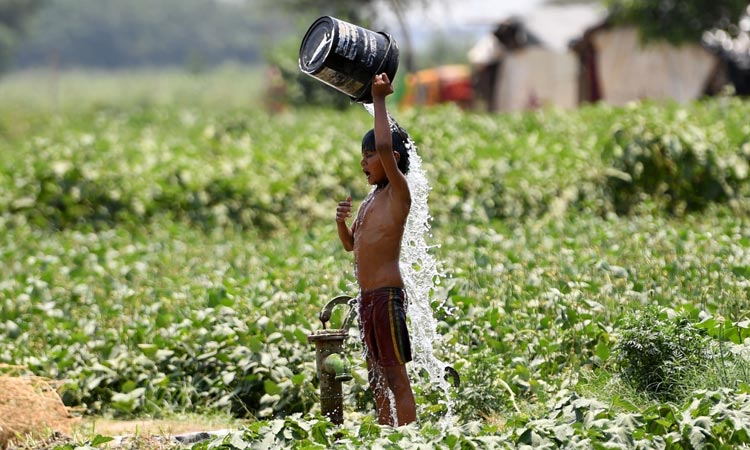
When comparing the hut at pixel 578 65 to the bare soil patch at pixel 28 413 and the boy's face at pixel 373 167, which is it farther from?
the bare soil patch at pixel 28 413

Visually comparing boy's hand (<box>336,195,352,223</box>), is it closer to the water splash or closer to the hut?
the water splash

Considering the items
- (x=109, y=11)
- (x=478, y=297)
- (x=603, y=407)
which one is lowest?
(x=603, y=407)

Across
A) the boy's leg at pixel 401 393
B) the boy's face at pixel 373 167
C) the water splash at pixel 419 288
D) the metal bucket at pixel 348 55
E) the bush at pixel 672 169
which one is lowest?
the boy's leg at pixel 401 393

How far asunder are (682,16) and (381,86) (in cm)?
1889

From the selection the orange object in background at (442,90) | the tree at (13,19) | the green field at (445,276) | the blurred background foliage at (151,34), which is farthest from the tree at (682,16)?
the tree at (13,19)

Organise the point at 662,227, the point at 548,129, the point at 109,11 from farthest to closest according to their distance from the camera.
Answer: the point at 109,11, the point at 548,129, the point at 662,227

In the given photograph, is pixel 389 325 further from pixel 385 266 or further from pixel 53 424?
pixel 53 424

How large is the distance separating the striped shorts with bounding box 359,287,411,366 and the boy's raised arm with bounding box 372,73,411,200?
0.42 metres

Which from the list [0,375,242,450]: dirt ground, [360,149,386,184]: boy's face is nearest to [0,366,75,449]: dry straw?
[0,375,242,450]: dirt ground

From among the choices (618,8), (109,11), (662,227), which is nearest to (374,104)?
(662,227)

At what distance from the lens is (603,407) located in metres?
4.34

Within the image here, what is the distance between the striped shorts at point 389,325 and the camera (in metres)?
4.72

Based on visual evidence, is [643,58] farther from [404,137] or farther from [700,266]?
[404,137]

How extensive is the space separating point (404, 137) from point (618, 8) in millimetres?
19635
